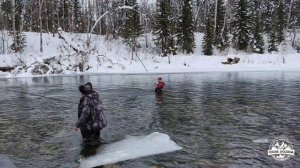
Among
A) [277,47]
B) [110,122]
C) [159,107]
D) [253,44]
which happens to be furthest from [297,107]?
[277,47]

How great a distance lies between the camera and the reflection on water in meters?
9.10

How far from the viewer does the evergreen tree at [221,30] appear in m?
54.2

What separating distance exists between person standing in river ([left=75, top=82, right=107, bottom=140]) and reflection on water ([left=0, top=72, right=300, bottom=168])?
58cm

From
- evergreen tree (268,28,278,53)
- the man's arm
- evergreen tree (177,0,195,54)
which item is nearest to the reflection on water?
the man's arm

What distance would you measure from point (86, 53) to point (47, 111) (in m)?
24.8

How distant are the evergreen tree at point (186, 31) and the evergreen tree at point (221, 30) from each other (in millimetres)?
3782

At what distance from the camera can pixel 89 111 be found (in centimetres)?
982

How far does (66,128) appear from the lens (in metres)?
12.6

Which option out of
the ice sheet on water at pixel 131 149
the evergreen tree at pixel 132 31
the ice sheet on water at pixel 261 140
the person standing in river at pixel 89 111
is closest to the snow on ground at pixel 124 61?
the evergreen tree at pixel 132 31

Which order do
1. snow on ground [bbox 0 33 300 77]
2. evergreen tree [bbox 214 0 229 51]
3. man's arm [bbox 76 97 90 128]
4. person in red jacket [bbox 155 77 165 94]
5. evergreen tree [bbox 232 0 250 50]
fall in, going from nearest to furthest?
1. man's arm [bbox 76 97 90 128]
2. person in red jacket [bbox 155 77 165 94]
3. snow on ground [bbox 0 33 300 77]
4. evergreen tree [bbox 214 0 229 51]
5. evergreen tree [bbox 232 0 250 50]

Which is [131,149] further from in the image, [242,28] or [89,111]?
[242,28]

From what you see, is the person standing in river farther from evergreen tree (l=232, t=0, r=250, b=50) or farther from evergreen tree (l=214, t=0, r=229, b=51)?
evergreen tree (l=232, t=0, r=250, b=50)

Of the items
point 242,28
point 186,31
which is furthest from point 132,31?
point 242,28

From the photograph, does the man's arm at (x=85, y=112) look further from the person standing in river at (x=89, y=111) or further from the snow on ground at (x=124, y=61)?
the snow on ground at (x=124, y=61)
